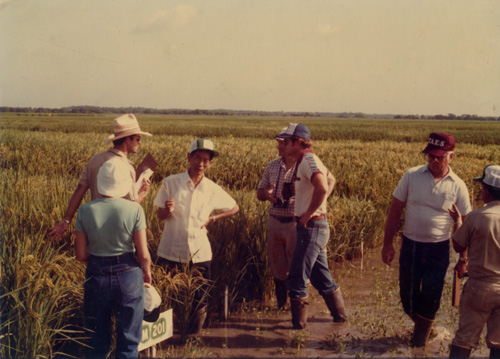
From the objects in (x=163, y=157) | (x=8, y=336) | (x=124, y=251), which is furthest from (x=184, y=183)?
(x=163, y=157)

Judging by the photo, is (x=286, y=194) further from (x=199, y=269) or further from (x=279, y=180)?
(x=199, y=269)

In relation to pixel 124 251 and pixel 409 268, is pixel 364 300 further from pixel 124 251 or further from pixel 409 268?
pixel 124 251

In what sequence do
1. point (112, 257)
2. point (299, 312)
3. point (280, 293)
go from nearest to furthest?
point (112, 257) → point (299, 312) → point (280, 293)

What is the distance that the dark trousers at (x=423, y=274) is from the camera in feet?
12.6

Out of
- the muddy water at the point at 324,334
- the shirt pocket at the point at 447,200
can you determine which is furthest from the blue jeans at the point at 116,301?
the shirt pocket at the point at 447,200

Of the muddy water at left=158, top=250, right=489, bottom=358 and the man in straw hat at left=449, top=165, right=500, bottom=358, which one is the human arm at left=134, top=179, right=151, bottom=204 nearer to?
the muddy water at left=158, top=250, right=489, bottom=358

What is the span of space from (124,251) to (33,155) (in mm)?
10504

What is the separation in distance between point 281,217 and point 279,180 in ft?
1.20

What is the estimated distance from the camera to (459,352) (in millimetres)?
3279

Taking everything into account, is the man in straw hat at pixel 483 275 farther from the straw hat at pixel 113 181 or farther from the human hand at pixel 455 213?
the straw hat at pixel 113 181

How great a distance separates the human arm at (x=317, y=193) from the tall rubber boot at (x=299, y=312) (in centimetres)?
75

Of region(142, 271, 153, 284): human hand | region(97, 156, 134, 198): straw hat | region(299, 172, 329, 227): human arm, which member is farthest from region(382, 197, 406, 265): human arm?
region(97, 156, 134, 198): straw hat

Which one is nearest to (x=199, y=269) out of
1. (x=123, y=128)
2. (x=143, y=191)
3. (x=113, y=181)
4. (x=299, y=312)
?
(x=143, y=191)

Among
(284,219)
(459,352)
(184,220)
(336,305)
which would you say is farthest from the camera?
(284,219)
